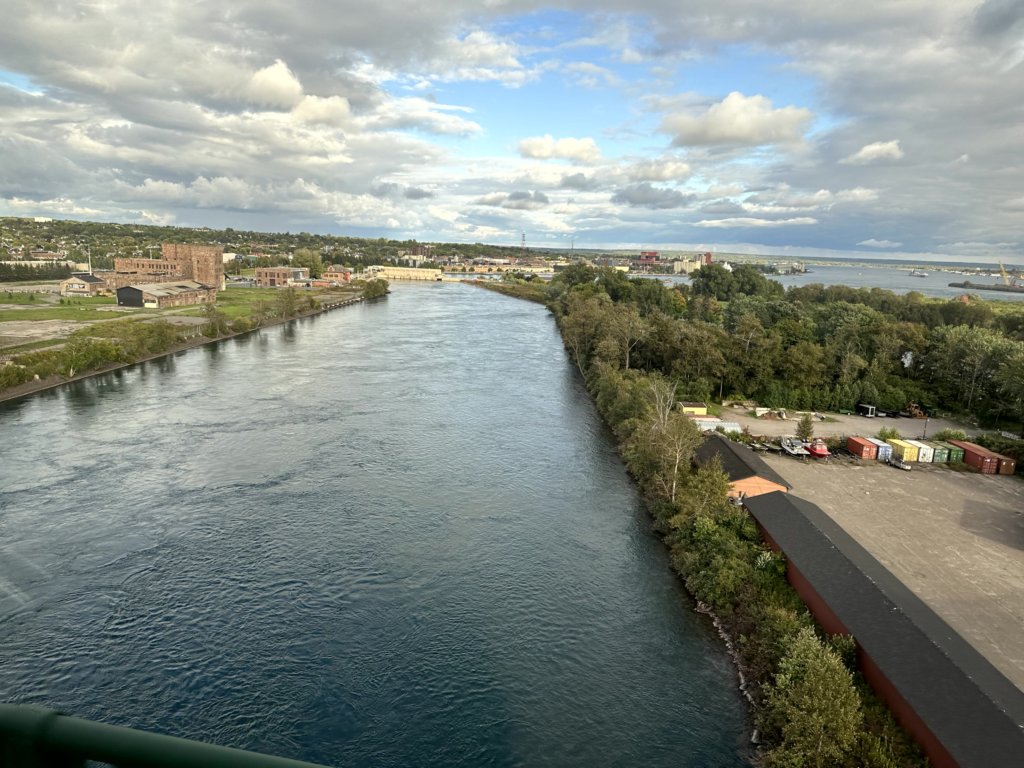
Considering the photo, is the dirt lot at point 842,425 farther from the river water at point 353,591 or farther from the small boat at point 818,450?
the river water at point 353,591

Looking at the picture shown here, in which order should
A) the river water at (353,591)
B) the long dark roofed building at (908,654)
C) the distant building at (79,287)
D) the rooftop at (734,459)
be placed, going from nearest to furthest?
the long dark roofed building at (908,654) → the river water at (353,591) → the rooftop at (734,459) → the distant building at (79,287)

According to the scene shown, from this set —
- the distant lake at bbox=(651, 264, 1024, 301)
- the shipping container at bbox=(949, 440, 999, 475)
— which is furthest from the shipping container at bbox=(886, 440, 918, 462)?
the distant lake at bbox=(651, 264, 1024, 301)

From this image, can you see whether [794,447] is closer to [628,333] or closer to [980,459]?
[980,459]

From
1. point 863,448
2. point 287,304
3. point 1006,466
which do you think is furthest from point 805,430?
point 287,304

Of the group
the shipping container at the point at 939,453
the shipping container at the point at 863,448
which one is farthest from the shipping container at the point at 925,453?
the shipping container at the point at 863,448

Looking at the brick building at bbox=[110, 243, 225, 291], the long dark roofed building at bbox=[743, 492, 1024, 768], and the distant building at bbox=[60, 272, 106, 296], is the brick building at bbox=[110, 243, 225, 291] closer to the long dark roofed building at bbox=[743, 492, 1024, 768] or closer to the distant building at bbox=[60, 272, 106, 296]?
the distant building at bbox=[60, 272, 106, 296]

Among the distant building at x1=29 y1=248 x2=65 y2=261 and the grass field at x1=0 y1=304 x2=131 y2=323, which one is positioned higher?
the distant building at x1=29 y1=248 x2=65 y2=261
